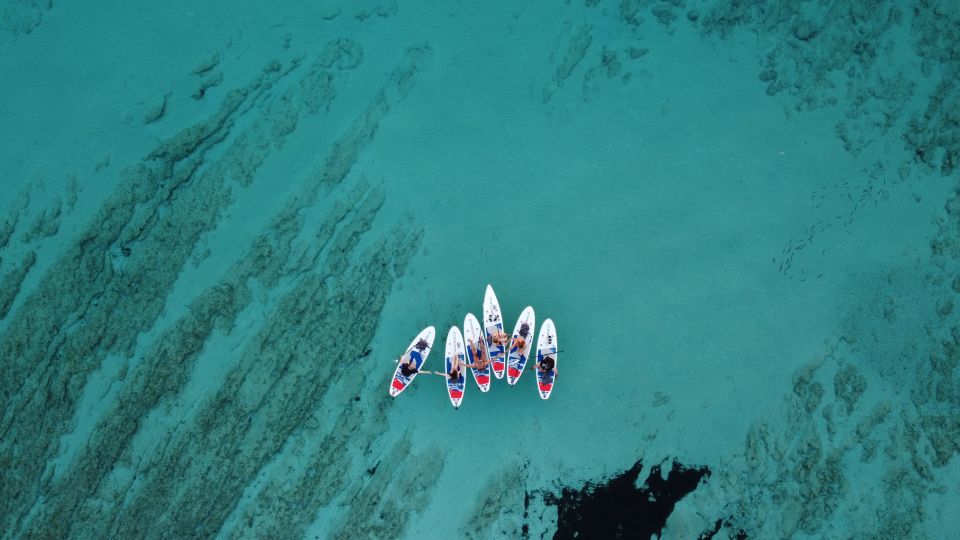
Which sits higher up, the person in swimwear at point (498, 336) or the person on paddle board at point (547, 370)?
the person in swimwear at point (498, 336)

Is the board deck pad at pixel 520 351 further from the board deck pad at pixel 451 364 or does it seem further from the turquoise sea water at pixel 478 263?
the board deck pad at pixel 451 364

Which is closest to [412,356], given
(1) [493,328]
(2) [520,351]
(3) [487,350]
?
(3) [487,350]

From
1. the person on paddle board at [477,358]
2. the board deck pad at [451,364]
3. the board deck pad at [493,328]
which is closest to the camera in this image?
the board deck pad at [451,364]

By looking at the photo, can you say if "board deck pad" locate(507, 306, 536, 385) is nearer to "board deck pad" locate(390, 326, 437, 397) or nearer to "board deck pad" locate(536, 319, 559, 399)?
"board deck pad" locate(536, 319, 559, 399)

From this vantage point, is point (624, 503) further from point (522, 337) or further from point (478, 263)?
point (478, 263)

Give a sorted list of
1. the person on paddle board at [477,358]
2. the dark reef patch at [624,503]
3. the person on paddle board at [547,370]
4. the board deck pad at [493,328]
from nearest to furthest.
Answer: the dark reef patch at [624,503]
the person on paddle board at [547,370]
the person on paddle board at [477,358]
the board deck pad at [493,328]

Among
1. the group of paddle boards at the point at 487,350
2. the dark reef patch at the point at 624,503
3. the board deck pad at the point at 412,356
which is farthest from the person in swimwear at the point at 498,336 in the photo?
the dark reef patch at the point at 624,503
